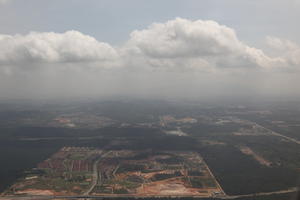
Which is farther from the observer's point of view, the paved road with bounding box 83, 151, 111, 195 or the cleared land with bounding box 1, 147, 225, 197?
the paved road with bounding box 83, 151, 111, 195

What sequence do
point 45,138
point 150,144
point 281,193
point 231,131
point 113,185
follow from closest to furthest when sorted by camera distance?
1. point 281,193
2. point 113,185
3. point 150,144
4. point 45,138
5. point 231,131

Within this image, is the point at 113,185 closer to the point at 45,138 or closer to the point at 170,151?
the point at 170,151

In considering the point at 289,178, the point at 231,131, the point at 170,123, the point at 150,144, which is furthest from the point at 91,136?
the point at 289,178

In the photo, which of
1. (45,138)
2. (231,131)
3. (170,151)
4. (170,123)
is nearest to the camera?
(170,151)

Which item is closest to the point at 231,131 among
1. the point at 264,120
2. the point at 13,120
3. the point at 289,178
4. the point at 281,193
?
the point at 264,120

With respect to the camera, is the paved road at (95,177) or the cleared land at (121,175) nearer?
the cleared land at (121,175)

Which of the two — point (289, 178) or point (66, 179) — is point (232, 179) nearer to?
point (289, 178)

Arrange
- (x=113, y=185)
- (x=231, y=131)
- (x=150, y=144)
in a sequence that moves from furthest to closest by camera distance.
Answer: (x=231, y=131), (x=150, y=144), (x=113, y=185)

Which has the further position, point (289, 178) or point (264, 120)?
point (264, 120)

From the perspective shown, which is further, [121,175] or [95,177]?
[121,175]
